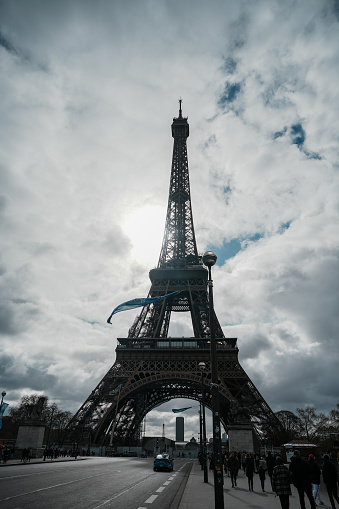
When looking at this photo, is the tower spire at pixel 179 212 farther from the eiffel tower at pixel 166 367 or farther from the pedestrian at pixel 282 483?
the pedestrian at pixel 282 483

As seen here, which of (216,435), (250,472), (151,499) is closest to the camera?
(216,435)

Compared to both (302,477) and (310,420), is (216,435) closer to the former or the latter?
(302,477)

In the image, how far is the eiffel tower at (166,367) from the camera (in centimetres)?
5497

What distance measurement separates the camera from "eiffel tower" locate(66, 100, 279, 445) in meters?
55.0

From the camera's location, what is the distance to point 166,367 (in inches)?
2410

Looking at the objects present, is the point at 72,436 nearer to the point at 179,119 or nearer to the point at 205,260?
the point at 205,260

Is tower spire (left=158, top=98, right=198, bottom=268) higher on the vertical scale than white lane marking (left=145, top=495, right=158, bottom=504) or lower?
higher

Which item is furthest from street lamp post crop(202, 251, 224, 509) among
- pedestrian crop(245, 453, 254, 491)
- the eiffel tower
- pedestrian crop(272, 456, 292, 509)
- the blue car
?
the eiffel tower

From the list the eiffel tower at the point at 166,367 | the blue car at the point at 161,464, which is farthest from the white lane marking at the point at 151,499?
the eiffel tower at the point at 166,367

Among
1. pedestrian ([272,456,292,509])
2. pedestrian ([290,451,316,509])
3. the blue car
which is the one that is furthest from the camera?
the blue car

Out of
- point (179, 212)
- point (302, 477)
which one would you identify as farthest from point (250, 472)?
point (179, 212)

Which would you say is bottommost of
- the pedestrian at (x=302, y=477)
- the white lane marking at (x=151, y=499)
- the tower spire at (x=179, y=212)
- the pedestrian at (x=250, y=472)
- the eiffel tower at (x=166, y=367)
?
the white lane marking at (x=151, y=499)

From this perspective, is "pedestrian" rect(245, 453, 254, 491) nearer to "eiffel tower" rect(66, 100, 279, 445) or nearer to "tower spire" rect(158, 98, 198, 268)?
"eiffel tower" rect(66, 100, 279, 445)

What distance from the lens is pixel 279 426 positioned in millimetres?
50594
